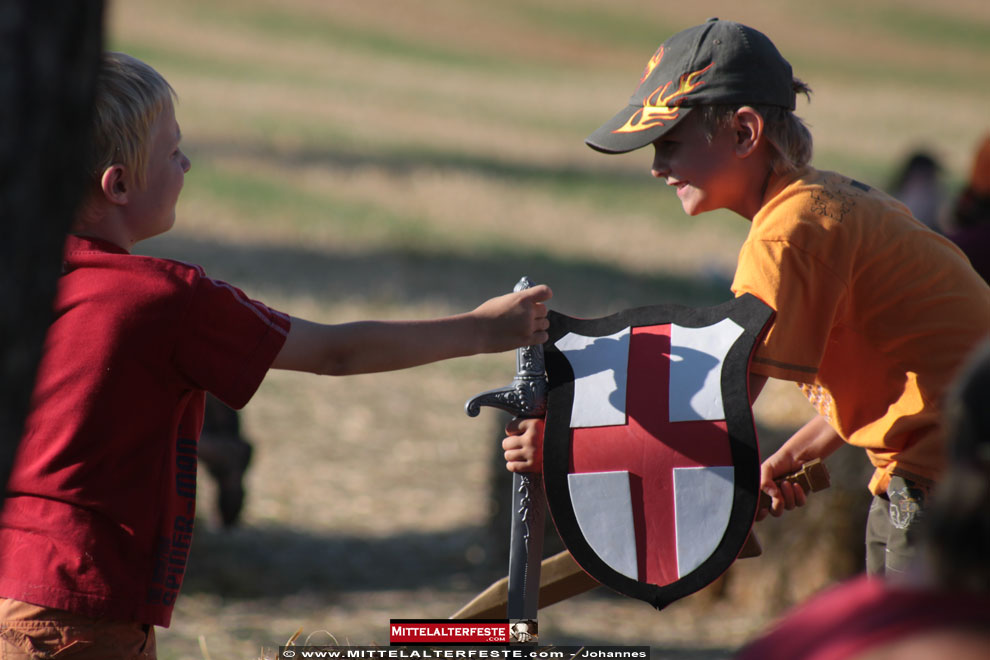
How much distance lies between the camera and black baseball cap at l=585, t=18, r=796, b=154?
280cm

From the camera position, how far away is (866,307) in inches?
110

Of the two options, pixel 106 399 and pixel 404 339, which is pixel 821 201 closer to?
pixel 404 339

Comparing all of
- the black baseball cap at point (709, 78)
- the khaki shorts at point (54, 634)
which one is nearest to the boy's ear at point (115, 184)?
the khaki shorts at point (54, 634)

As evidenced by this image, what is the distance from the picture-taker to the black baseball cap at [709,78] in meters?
2.80

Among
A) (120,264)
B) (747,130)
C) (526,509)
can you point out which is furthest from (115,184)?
(747,130)

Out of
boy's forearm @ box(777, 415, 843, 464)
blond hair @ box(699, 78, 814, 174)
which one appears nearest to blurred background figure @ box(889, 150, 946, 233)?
boy's forearm @ box(777, 415, 843, 464)

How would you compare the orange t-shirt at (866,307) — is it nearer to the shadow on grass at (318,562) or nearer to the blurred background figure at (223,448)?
the blurred background figure at (223,448)

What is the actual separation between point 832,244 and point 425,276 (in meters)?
11.0

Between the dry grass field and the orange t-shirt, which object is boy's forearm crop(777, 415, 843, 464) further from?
the dry grass field

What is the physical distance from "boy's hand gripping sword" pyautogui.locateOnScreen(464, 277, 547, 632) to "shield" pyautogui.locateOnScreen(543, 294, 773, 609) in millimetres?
39

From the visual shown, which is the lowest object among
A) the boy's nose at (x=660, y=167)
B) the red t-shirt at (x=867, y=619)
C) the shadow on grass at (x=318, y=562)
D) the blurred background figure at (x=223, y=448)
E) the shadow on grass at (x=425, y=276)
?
the shadow on grass at (x=318, y=562)

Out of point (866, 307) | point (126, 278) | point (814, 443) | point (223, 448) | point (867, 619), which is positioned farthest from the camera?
point (223, 448)

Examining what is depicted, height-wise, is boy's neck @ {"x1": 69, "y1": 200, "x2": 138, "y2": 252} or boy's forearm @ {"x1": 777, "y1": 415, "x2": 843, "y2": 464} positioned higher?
boy's neck @ {"x1": 69, "y1": 200, "x2": 138, "y2": 252}

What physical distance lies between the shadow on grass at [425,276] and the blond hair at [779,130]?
29.0 ft
